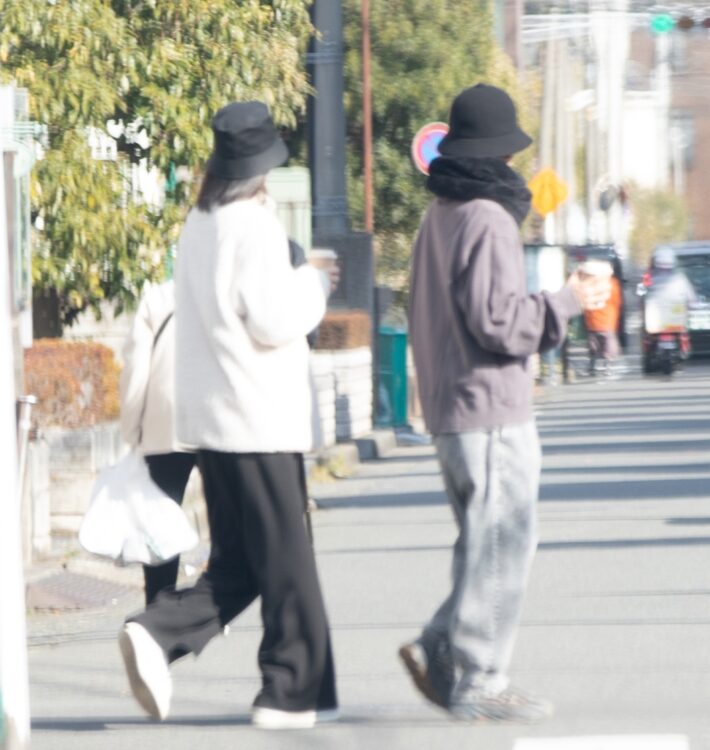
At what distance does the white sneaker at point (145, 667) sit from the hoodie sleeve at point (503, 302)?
1334 millimetres

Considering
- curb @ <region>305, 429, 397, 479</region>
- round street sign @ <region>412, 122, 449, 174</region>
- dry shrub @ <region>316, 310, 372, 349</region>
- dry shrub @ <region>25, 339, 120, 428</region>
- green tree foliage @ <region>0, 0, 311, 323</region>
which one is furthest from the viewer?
round street sign @ <region>412, 122, 449, 174</region>

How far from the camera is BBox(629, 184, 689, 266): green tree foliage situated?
71188 mm

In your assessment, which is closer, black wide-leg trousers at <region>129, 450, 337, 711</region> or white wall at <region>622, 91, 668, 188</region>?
black wide-leg trousers at <region>129, 450, 337, 711</region>

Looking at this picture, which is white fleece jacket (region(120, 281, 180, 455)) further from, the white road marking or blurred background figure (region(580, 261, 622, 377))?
blurred background figure (region(580, 261, 622, 377))

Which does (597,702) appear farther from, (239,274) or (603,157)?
(603,157)

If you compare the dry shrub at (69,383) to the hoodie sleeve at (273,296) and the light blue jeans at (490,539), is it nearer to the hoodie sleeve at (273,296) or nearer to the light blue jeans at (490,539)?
the hoodie sleeve at (273,296)

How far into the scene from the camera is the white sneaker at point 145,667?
5992mm

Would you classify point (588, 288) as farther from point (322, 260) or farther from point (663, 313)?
point (663, 313)

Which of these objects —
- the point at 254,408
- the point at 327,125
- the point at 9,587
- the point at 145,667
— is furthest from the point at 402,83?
the point at 9,587

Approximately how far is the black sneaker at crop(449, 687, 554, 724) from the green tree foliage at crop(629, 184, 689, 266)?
63.5 m

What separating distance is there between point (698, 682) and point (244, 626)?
250 centimetres

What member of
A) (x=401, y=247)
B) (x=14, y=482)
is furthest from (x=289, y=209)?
(x=14, y=482)

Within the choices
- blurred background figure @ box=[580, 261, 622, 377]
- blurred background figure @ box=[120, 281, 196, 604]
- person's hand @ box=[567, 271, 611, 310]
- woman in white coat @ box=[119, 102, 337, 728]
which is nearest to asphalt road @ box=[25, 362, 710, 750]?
woman in white coat @ box=[119, 102, 337, 728]

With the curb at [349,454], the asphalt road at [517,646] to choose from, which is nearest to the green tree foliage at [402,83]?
the curb at [349,454]
